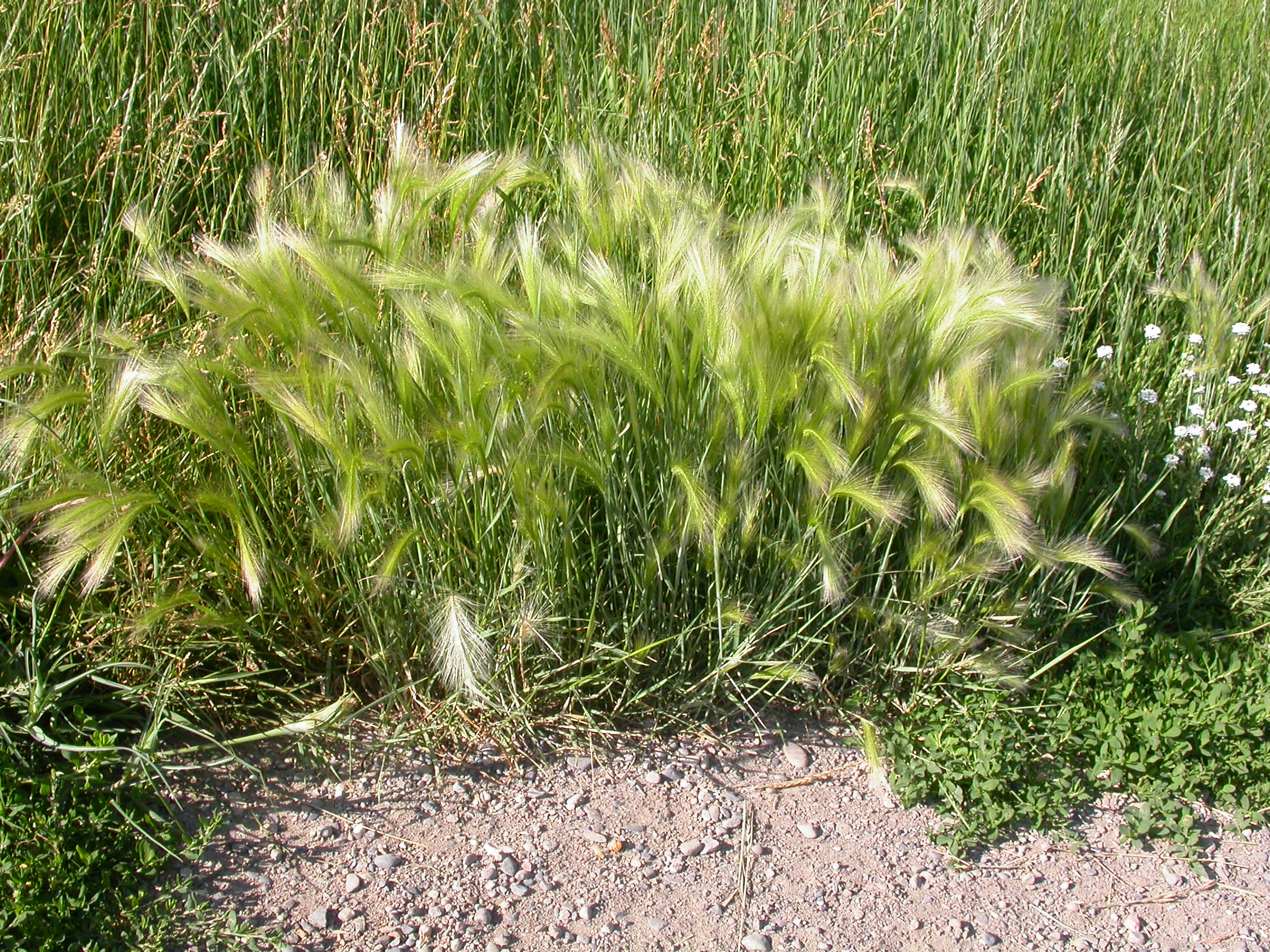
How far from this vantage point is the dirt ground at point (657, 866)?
1964mm

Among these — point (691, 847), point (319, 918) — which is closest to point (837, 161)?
point (691, 847)

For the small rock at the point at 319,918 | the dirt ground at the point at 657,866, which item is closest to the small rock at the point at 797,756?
the dirt ground at the point at 657,866

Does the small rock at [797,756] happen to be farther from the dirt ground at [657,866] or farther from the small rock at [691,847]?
the small rock at [691,847]

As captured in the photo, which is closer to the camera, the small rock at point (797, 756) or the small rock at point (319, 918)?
the small rock at point (319, 918)

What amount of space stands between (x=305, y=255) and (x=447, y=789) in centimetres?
104

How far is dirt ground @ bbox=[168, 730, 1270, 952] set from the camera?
1964mm

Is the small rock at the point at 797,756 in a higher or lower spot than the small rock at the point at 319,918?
lower

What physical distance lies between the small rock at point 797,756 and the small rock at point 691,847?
32 centimetres

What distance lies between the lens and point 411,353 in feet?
7.13

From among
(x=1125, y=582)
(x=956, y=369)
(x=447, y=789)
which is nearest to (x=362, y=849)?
(x=447, y=789)

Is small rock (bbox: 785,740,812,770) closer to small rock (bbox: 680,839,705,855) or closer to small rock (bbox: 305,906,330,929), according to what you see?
small rock (bbox: 680,839,705,855)

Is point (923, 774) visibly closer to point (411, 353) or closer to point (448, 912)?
point (448, 912)

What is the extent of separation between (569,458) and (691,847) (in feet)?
2.53

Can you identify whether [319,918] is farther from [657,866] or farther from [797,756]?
[797,756]
